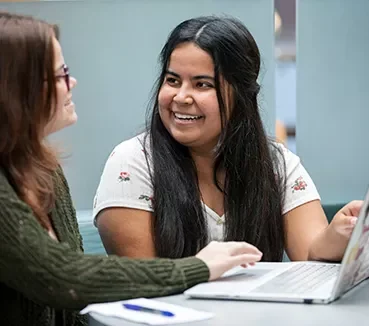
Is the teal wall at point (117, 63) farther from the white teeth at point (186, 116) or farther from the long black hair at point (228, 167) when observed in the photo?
the white teeth at point (186, 116)

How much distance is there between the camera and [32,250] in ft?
4.66

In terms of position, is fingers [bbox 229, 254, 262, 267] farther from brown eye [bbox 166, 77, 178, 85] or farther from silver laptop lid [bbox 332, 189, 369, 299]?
brown eye [bbox 166, 77, 178, 85]

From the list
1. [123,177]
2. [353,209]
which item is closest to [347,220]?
[353,209]

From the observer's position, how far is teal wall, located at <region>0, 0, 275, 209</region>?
2889 mm

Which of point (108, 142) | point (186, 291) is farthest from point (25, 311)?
point (108, 142)

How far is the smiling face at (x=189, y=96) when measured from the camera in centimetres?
214

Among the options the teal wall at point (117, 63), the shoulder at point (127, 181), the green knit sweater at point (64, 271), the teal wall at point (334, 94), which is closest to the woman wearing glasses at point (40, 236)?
the green knit sweater at point (64, 271)

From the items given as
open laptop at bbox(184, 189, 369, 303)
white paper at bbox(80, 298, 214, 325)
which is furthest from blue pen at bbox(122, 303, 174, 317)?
open laptop at bbox(184, 189, 369, 303)

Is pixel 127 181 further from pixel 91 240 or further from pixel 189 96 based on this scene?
pixel 91 240

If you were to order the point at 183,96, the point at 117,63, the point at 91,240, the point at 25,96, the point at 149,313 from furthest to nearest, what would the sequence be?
1. the point at 117,63
2. the point at 91,240
3. the point at 183,96
4. the point at 25,96
5. the point at 149,313

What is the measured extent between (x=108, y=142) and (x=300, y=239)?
3.21 feet

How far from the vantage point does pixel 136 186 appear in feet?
7.03

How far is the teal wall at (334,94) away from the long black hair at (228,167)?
732mm

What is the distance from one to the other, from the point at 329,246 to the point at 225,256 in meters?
0.41
